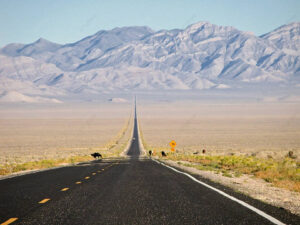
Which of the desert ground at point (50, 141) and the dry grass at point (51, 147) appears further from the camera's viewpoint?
the desert ground at point (50, 141)

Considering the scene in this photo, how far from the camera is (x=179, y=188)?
43.4 ft

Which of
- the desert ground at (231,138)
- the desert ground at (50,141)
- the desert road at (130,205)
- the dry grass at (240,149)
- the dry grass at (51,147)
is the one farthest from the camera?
the desert ground at (231,138)

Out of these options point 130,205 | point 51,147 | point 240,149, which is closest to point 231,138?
point 240,149

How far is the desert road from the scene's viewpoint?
8.56 metres

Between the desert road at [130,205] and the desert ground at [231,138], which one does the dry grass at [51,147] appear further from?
the desert road at [130,205]

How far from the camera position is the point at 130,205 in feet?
33.4

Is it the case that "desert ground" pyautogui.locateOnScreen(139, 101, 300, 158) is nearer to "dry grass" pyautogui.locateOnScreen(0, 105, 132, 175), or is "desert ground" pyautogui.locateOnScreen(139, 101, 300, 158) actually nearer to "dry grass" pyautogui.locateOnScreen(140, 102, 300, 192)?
"dry grass" pyautogui.locateOnScreen(140, 102, 300, 192)

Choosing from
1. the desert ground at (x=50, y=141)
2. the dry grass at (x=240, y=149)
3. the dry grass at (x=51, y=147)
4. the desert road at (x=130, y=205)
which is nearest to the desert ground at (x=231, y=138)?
the dry grass at (x=240, y=149)

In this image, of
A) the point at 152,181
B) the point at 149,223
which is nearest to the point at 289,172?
the point at 152,181

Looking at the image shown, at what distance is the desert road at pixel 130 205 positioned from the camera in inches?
337

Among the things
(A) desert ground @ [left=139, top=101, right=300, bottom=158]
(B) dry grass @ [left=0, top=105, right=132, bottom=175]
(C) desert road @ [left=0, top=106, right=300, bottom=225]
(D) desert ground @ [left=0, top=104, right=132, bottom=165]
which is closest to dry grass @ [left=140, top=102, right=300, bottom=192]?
(A) desert ground @ [left=139, top=101, right=300, bottom=158]

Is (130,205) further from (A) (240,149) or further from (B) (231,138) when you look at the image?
(B) (231,138)

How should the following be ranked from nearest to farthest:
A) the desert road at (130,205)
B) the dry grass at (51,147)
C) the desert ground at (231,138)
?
the desert road at (130,205)
the dry grass at (51,147)
the desert ground at (231,138)

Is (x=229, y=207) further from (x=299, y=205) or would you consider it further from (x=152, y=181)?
(x=152, y=181)
